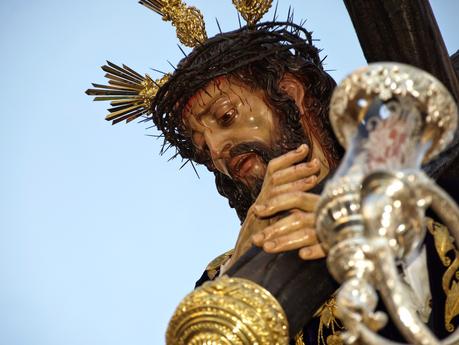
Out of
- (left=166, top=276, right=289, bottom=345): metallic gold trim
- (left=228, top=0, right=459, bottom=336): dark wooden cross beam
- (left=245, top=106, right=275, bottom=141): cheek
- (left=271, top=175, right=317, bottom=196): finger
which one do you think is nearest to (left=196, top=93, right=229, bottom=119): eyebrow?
(left=245, top=106, right=275, bottom=141): cheek

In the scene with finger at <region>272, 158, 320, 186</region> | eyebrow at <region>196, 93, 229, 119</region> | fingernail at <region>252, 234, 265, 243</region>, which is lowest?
fingernail at <region>252, 234, 265, 243</region>

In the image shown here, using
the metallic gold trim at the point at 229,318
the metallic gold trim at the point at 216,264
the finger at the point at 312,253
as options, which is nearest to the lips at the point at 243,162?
the metallic gold trim at the point at 216,264

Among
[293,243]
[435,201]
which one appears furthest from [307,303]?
[435,201]

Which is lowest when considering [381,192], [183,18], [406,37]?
[406,37]

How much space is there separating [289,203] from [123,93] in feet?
6.50

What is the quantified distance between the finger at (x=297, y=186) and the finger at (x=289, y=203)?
0.08ft

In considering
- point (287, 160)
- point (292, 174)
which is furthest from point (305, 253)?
point (287, 160)

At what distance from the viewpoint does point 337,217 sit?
1.93 m

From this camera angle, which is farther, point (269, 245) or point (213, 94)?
point (213, 94)

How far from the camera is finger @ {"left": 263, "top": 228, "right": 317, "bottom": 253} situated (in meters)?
3.37

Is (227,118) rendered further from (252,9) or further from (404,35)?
(404,35)

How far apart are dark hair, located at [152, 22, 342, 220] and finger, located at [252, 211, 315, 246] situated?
3.91 ft

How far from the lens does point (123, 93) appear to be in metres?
5.33

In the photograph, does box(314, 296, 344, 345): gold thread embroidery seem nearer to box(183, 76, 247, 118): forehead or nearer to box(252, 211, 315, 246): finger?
box(252, 211, 315, 246): finger
